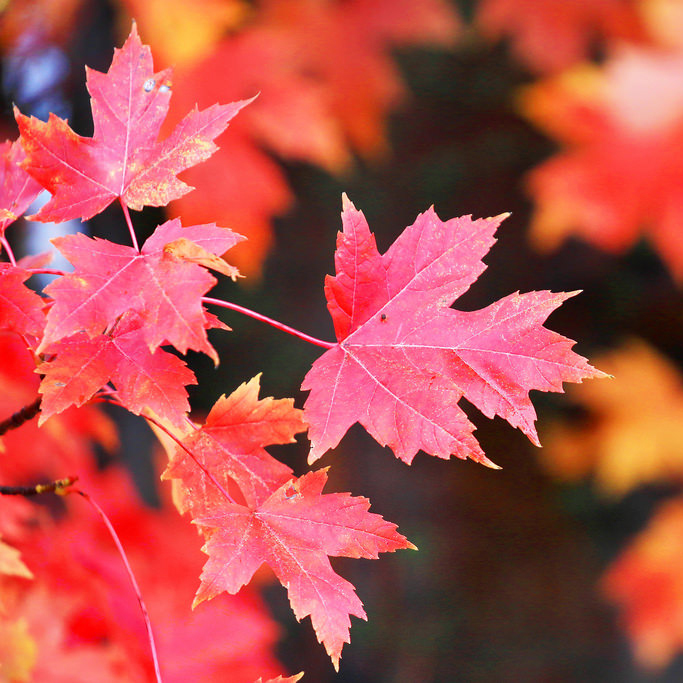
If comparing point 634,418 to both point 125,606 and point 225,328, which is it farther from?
point 225,328

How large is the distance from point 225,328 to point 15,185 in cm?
19

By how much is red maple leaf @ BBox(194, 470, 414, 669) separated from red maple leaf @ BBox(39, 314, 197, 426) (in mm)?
71

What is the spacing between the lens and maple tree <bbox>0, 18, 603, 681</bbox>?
15.1 inches

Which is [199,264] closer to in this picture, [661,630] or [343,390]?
[343,390]

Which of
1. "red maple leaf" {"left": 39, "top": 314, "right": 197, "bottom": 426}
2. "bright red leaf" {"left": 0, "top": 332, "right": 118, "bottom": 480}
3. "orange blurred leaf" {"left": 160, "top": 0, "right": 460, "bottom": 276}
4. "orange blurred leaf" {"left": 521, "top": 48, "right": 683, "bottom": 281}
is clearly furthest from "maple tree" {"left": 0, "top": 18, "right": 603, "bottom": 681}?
"orange blurred leaf" {"left": 521, "top": 48, "right": 683, "bottom": 281}

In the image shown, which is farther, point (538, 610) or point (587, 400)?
point (538, 610)

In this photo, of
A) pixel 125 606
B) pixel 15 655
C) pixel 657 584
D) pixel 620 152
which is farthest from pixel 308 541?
pixel 657 584

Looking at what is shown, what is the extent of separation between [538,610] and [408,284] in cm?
142

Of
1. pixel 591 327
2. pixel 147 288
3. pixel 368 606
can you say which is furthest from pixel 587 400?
pixel 147 288

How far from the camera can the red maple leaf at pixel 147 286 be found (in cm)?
36

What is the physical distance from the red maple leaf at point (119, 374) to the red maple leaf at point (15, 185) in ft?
0.36

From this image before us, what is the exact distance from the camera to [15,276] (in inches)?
15.8

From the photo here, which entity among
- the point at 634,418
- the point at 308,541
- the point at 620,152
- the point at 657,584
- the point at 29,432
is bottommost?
the point at 657,584

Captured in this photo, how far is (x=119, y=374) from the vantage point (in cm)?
40
